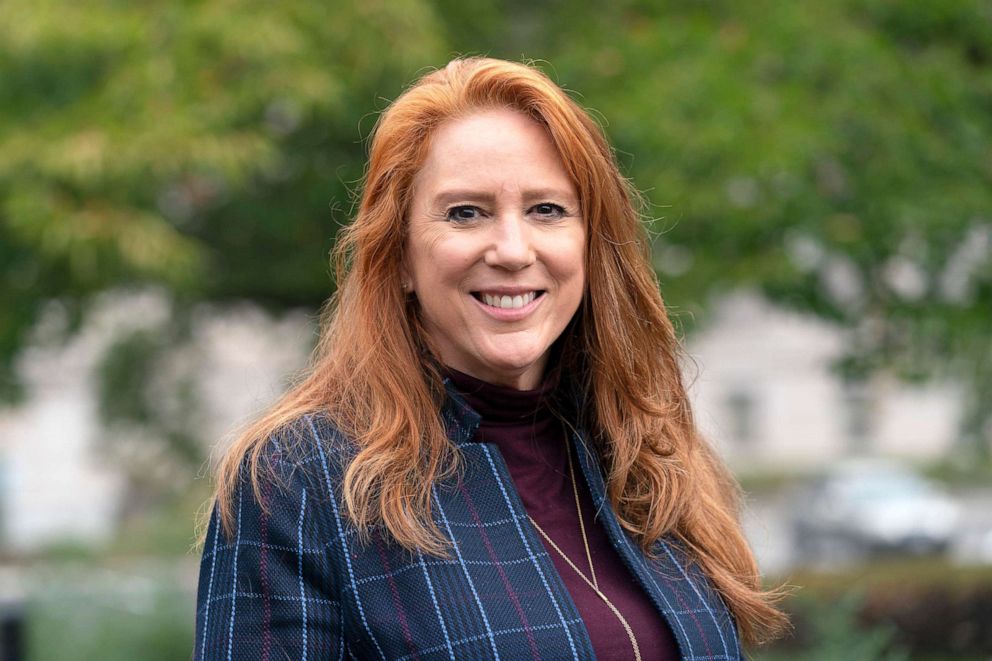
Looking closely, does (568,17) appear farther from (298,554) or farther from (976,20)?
(298,554)

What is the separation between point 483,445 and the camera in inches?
85.7

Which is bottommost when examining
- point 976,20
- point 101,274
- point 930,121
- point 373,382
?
point 373,382

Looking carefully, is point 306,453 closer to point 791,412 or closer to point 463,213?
point 463,213

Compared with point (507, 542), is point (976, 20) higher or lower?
higher

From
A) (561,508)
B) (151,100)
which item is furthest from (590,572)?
(151,100)

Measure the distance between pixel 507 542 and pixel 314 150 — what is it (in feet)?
16.8

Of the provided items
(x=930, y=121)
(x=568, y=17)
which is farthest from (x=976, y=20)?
(x=568, y=17)

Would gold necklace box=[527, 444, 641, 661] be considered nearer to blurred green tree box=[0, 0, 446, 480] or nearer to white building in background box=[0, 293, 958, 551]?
blurred green tree box=[0, 0, 446, 480]

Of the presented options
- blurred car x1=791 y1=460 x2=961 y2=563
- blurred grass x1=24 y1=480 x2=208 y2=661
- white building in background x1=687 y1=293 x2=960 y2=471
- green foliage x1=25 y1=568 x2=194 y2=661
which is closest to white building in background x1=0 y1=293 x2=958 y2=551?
white building in background x1=687 y1=293 x2=960 y2=471

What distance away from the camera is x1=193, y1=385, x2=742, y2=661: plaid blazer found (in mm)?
1897

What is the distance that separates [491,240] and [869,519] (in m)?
19.2

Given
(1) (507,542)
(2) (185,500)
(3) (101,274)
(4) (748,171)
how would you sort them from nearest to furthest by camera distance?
(1) (507,542) < (4) (748,171) < (3) (101,274) < (2) (185,500)

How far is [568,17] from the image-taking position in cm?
680

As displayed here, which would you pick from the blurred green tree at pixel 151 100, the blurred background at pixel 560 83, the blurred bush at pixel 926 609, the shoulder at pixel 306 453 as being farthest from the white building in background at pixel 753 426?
the shoulder at pixel 306 453
